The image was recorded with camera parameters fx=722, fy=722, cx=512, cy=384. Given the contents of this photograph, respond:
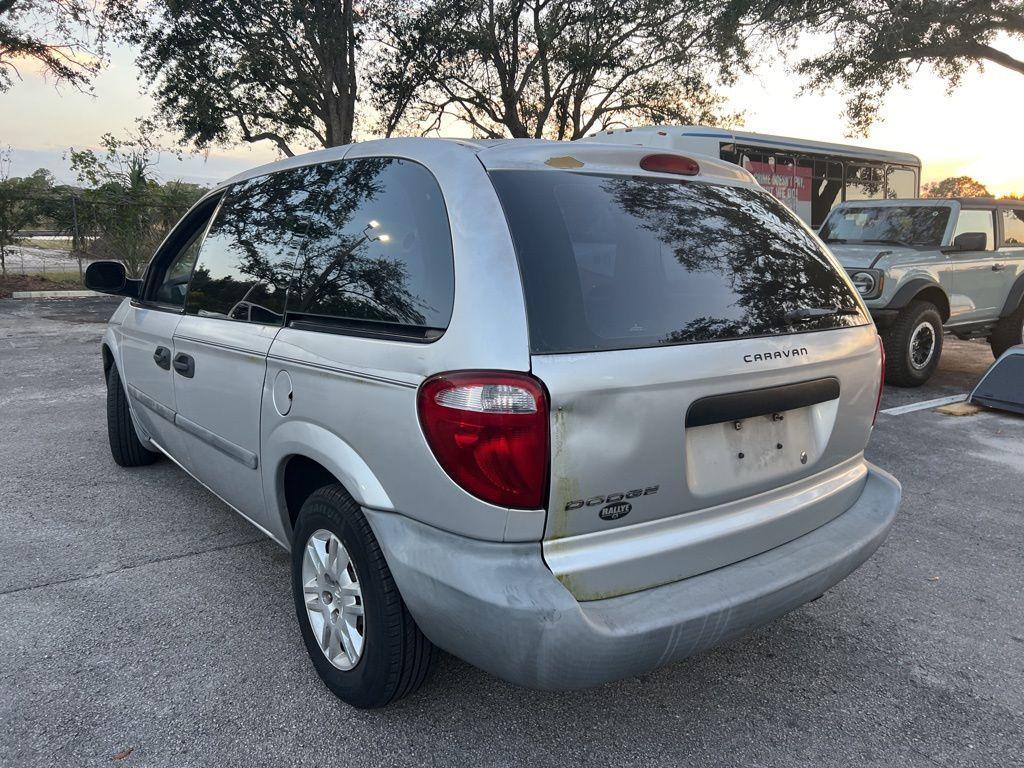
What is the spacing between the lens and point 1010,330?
336 inches

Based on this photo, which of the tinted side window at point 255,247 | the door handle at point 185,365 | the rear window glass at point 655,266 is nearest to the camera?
the rear window glass at point 655,266

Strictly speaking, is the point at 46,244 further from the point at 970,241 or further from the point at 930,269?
the point at 970,241

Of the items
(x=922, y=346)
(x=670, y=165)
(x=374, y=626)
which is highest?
(x=670, y=165)

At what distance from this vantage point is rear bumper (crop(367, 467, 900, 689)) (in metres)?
1.76

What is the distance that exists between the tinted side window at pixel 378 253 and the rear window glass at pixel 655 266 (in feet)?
0.82

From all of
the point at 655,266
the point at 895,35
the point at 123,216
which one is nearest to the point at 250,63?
the point at 123,216

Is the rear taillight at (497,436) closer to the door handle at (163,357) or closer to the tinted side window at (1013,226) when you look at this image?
the door handle at (163,357)

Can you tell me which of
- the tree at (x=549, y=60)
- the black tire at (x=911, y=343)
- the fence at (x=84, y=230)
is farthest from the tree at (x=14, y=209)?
the black tire at (x=911, y=343)

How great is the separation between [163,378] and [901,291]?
21.9 ft

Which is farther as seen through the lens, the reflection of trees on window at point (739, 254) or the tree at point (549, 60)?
the tree at point (549, 60)

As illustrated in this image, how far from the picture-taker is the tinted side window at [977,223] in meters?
7.87

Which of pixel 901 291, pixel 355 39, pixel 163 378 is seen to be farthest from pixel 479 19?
pixel 163 378

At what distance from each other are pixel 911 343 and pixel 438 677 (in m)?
6.56

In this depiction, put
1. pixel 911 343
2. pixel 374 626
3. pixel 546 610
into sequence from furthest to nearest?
pixel 911 343, pixel 374 626, pixel 546 610
